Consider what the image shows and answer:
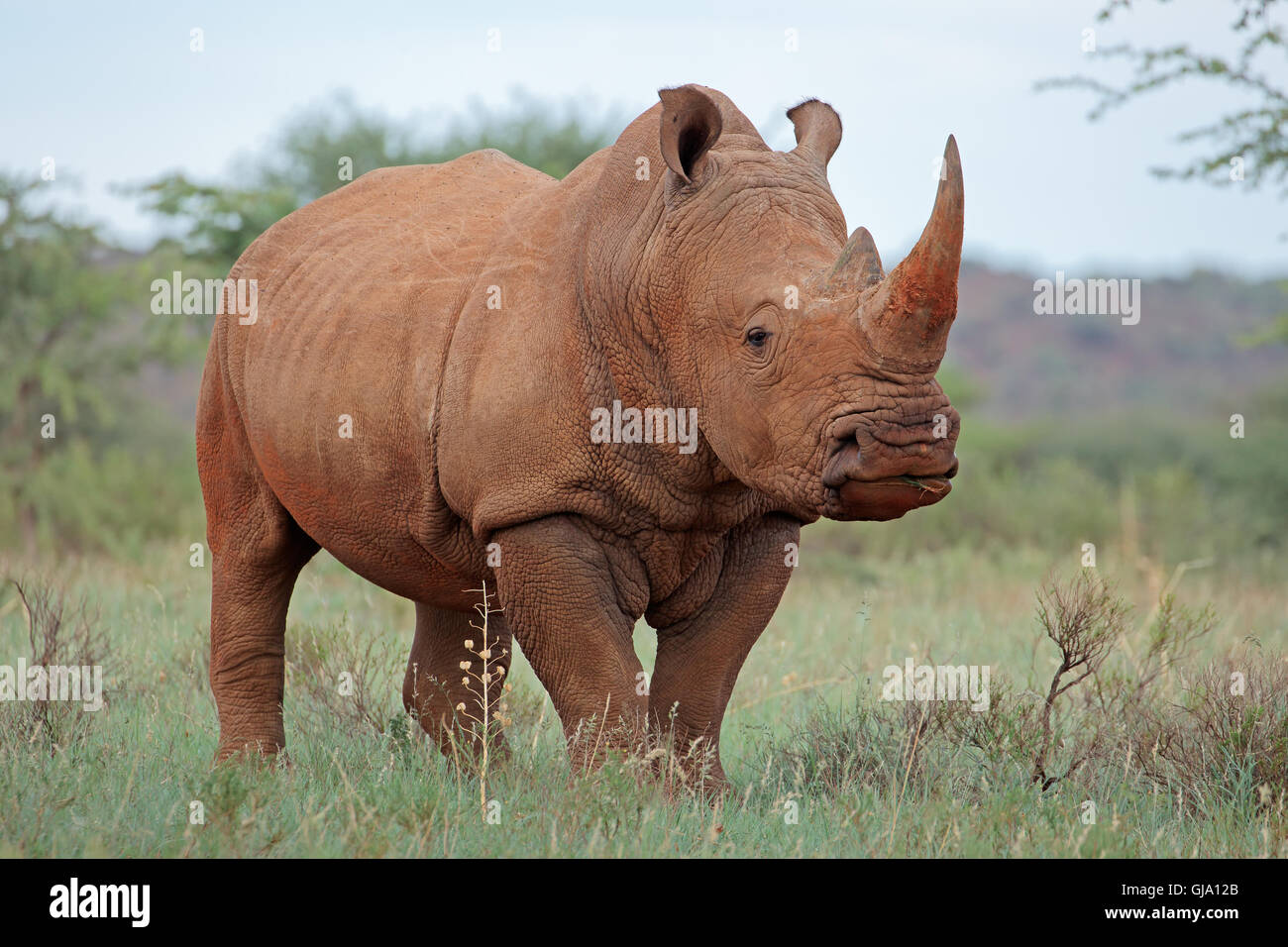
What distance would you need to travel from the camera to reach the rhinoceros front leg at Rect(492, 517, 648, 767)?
15.6ft

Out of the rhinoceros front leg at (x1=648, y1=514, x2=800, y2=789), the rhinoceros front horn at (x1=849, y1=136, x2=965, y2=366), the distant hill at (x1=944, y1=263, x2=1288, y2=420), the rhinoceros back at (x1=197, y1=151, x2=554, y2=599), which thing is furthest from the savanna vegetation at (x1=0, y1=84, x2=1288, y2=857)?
the distant hill at (x1=944, y1=263, x2=1288, y2=420)

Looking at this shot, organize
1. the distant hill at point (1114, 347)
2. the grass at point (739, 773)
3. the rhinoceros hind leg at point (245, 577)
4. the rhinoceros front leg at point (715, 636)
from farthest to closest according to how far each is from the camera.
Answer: the distant hill at point (1114, 347) < the rhinoceros hind leg at point (245, 577) < the rhinoceros front leg at point (715, 636) < the grass at point (739, 773)

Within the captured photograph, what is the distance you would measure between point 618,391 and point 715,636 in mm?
984

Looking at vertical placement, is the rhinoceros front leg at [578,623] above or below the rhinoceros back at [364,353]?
A: below

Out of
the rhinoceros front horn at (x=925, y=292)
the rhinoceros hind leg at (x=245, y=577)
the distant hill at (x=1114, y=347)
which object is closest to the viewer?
the rhinoceros front horn at (x=925, y=292)

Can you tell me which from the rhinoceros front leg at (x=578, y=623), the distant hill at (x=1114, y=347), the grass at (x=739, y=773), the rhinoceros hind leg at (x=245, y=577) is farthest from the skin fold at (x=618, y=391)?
the distant hill at (x=1114, y=347)

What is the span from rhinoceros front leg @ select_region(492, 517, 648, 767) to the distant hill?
45.0m

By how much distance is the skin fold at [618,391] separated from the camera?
4.07 metres

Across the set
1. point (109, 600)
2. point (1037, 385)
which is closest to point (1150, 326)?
point (1037, 385)

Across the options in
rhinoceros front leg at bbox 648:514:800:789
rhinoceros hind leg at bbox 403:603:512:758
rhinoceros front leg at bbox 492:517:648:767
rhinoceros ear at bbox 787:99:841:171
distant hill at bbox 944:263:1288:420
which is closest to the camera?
rhinoceros front leg at bbox 492:517:648:767

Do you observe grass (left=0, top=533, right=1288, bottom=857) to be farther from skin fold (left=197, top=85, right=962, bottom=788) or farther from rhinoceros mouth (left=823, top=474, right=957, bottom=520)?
rhinoceros mouth (left=823, top=474, right=957, bottom=520)

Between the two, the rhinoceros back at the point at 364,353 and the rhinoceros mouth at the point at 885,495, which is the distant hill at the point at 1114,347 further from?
the rhinoceros mouth at the point at 885,495

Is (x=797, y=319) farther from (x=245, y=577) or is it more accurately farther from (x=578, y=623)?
(x=245, y=577)

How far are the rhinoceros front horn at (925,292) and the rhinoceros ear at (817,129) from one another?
101 cm
